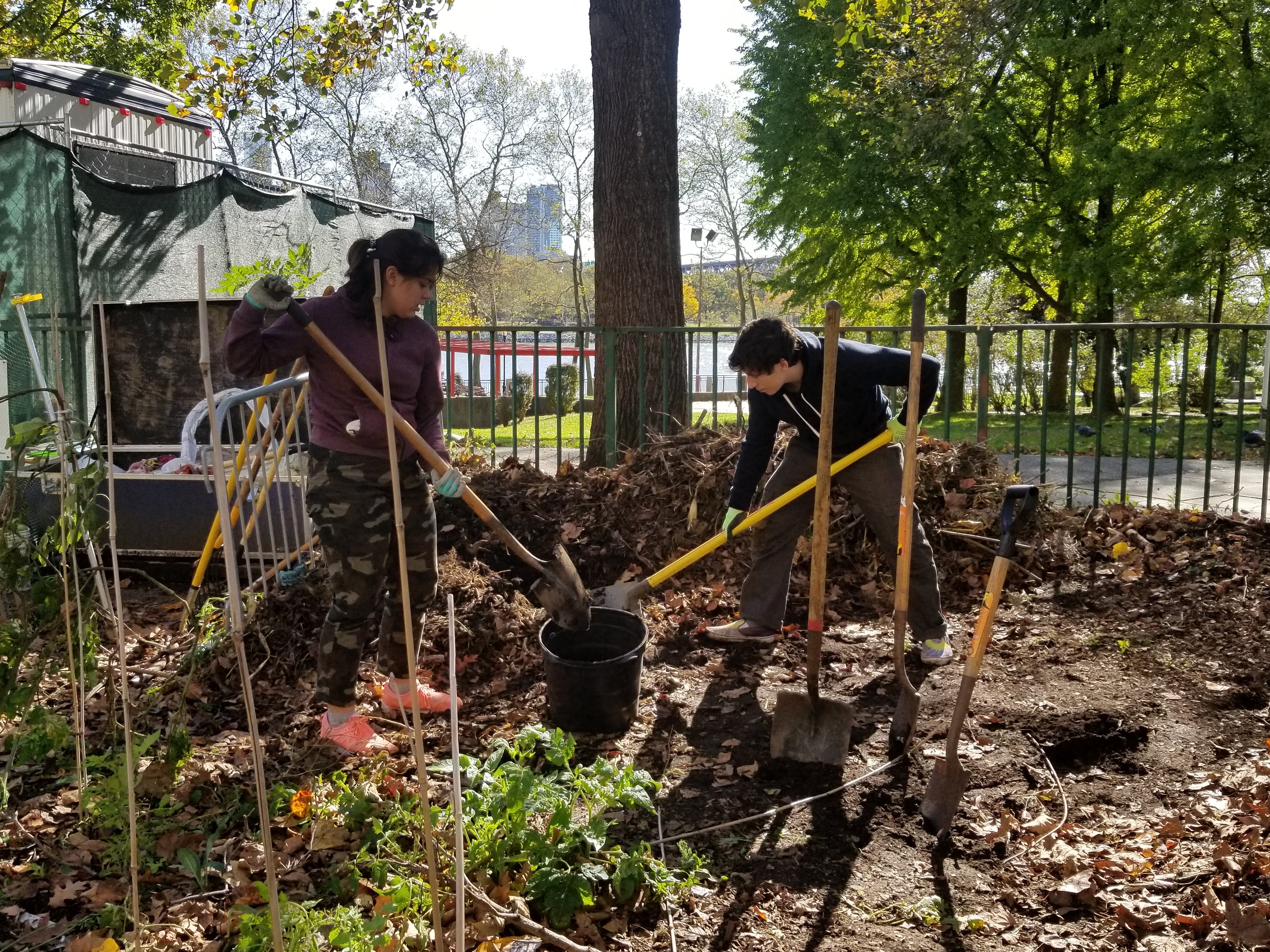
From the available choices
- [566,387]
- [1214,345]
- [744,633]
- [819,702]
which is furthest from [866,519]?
[566,387]

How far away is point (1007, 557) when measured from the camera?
9.27 ft

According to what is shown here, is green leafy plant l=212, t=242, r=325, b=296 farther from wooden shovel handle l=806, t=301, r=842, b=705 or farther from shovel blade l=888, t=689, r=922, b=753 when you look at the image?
shovel blade l=888, t=689, r=922, b=753

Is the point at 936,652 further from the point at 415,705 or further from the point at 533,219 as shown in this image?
the point at 533,219

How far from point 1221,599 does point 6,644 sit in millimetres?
5285

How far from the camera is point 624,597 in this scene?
4188 mm

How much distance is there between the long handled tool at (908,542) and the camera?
3014mm

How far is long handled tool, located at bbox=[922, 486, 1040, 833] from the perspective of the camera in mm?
2816

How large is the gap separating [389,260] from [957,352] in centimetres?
601

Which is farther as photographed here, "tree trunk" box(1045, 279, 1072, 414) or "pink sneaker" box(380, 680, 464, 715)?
"tree trunk" box(1045, 279, 1072, 414)

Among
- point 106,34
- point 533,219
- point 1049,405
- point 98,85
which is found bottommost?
point 1049,405

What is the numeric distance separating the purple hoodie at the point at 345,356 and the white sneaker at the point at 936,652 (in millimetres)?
2424

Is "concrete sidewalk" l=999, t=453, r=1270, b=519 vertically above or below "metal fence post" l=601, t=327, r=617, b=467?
below

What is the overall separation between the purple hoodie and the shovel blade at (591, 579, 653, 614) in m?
1.33

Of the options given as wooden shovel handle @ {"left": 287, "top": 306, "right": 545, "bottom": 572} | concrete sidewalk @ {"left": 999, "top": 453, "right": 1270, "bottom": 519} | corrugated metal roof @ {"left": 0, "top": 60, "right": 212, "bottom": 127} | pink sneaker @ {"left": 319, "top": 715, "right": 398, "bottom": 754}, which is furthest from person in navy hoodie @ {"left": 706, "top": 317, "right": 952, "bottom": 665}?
corrugated metal roof @ {"left": 0, "top": 60, "right": 212, "bottom": 127}
